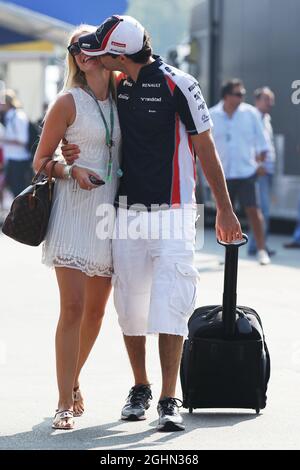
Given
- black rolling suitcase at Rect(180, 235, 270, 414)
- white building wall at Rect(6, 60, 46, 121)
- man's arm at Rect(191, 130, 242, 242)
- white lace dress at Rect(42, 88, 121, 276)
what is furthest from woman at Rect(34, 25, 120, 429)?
white building wall at Rect(6, 60, 46, 121)

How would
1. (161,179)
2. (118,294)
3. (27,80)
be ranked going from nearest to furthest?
(161,179) < (118,294) < (27,80)

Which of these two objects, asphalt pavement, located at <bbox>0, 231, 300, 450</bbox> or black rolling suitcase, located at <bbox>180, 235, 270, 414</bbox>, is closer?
asphalt pavement, located at <bbox>0, 231, 300, 450</bbox>

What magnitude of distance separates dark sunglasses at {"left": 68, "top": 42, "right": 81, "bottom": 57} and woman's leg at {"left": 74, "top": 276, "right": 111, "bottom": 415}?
3.39 feet

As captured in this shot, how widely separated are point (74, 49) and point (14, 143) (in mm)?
13717

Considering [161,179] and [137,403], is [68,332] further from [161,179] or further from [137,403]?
[161,179]

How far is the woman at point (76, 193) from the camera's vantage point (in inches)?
241

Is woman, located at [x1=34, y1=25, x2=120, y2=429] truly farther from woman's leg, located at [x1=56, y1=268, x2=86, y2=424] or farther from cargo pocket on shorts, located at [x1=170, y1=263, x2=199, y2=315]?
cargo pocket on shorts, located at [x1=170, y1=263, x2=199, y2=315]

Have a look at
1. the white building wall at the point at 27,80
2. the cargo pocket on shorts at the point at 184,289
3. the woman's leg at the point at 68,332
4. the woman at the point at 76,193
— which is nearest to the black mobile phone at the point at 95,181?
the woman at the point at 76,193

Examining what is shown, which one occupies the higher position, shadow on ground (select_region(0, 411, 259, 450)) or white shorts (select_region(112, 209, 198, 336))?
white shorts (select_region(112, 209, 198, 336))

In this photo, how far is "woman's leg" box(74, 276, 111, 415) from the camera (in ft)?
20.9

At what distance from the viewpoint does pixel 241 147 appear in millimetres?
13703

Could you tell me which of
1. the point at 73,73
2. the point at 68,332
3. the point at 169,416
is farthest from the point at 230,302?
the point at 73,73
